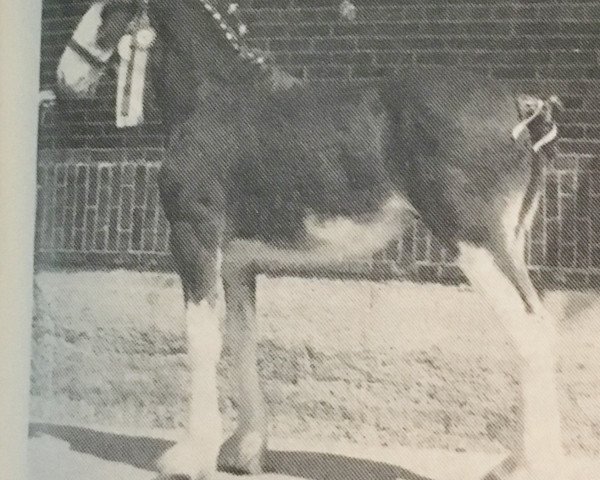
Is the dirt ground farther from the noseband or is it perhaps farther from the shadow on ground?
the noseband

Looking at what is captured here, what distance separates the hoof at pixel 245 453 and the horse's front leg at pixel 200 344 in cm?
2

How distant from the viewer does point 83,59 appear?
112cm

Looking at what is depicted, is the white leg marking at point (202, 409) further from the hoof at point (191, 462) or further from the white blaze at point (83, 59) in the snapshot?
the white blaze at point (83, 59)

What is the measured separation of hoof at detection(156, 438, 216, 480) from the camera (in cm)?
105

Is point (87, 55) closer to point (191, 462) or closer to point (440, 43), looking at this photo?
point (440, 43)

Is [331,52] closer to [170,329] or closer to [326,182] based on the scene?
[326,182]

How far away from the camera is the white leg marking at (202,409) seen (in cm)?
105

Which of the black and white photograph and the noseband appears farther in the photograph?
the noseband

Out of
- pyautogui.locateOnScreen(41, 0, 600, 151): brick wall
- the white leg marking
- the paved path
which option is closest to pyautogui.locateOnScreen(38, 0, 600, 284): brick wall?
pyautogui.locateOnScreen(41, 0, 600, 151): brick wall

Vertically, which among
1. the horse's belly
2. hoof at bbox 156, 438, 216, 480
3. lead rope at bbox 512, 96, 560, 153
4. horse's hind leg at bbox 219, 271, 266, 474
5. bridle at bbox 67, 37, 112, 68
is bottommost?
hoof at bbox 156, 438, 216, 480

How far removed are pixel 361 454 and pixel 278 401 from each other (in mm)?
140

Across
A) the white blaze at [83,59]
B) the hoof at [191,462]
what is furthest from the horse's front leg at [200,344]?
the white blaze at [83,59]

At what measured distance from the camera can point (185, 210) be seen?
1070 millimetres

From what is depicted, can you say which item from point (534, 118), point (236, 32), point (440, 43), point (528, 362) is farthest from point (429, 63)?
point (528, 362)
